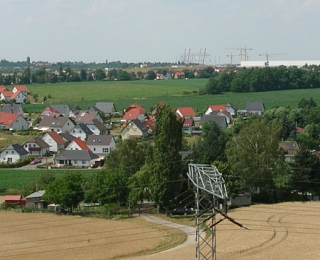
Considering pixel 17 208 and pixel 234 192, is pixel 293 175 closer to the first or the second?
pixel 234 192

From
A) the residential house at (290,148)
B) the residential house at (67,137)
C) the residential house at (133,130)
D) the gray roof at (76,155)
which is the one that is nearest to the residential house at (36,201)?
the gray roof at (76,155)

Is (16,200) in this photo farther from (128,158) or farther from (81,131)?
(81,131)

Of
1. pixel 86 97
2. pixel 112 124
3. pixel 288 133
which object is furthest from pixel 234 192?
pixel 86 97

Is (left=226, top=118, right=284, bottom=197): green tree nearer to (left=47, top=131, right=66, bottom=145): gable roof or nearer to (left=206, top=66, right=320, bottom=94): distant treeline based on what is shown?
(left=47, top=131, right=66, bottom=145): gable roof

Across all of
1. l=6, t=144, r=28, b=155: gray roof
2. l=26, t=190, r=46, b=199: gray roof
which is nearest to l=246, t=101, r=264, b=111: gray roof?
l=6, t=144, r=28, b=155: gray roof

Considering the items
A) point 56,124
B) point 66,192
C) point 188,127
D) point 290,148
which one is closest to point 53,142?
point 56,124
